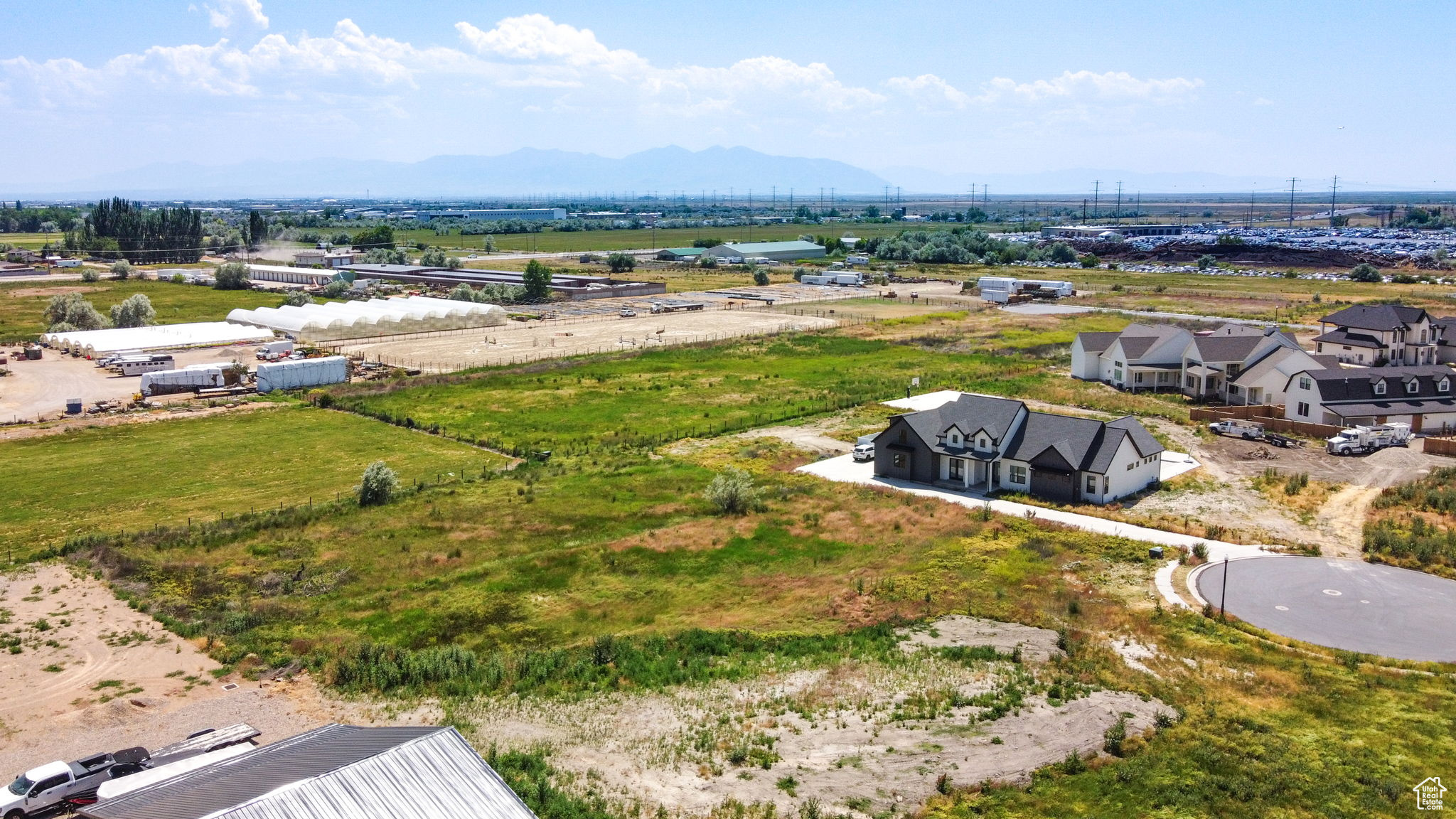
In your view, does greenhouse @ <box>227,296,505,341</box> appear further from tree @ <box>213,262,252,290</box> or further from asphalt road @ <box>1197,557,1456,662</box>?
asphalt road @ <box>1197,557,1456,662</box>

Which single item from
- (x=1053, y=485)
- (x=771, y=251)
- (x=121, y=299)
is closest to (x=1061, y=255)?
(x=771, y=251)

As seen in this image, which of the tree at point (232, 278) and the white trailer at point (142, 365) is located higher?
the tree at point (232, 278)

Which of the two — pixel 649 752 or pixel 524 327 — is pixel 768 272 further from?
pixel 649 752

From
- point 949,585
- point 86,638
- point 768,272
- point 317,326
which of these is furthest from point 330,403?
point 768,272

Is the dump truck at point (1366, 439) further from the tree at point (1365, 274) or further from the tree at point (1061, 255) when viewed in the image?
the tree at point (1061, 255)

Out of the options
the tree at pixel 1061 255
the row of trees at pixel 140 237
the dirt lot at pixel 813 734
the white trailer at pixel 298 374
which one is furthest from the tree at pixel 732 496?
the row of trees at pixel 140 237

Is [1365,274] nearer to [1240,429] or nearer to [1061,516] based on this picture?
[1240,429]

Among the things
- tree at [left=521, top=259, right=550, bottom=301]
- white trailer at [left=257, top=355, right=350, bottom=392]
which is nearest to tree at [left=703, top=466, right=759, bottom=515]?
white trailer at [left=257, top=355, right=350, bottom=392]
